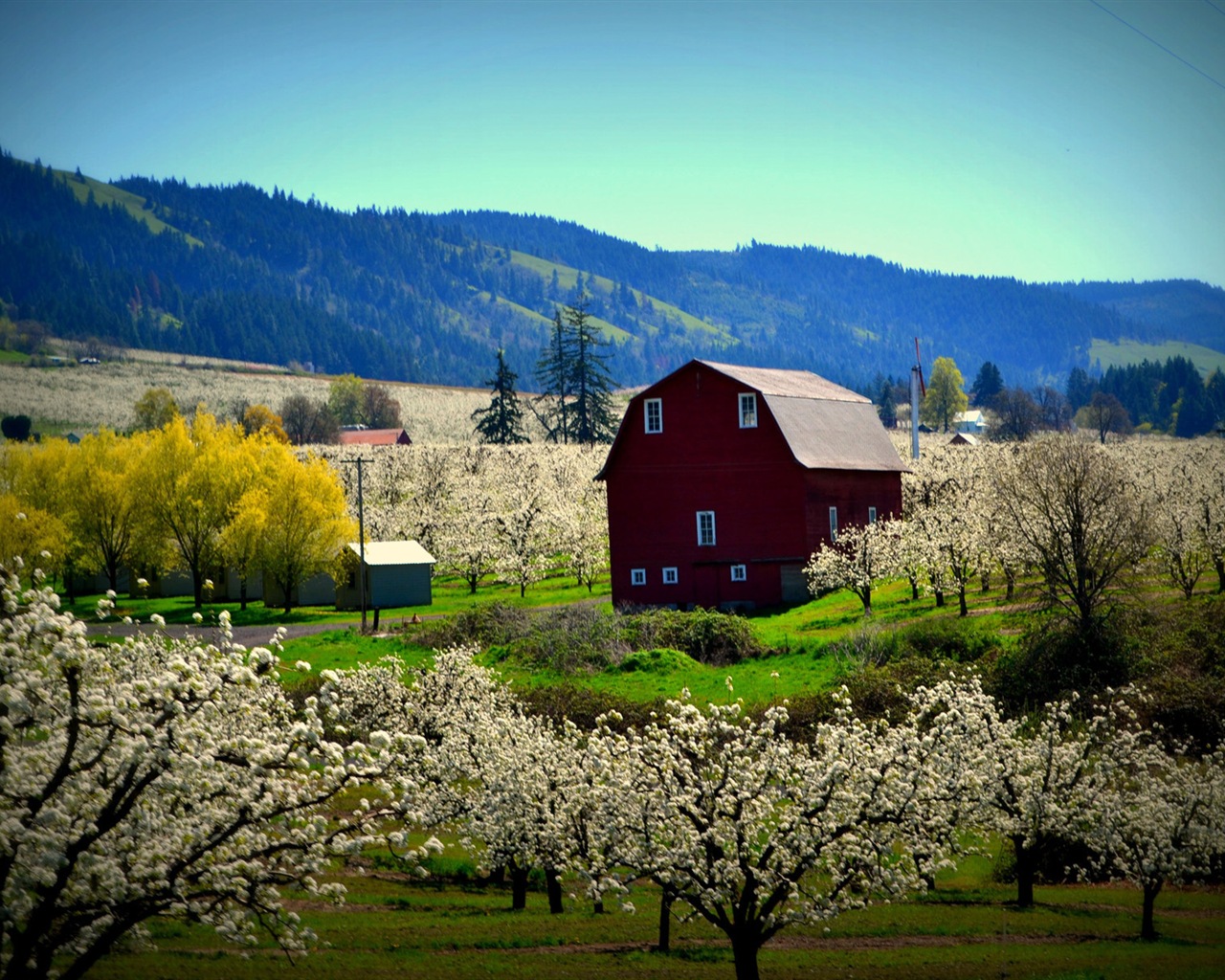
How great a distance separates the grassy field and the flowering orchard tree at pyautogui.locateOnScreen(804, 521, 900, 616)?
2030 centimetres

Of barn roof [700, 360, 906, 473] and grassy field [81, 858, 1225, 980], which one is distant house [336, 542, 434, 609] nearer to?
barn roof [700, 360, 906, 473]

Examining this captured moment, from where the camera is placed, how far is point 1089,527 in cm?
3641

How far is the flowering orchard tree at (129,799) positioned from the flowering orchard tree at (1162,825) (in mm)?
14983

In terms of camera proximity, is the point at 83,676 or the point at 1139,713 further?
the point at 1139,713

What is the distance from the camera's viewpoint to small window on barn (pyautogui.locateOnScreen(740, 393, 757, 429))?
51.0 metres

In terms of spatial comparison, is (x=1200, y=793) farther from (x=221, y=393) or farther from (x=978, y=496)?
(x=221, y=393)

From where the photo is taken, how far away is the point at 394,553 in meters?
59.8

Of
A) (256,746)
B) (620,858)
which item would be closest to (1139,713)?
(620,858)

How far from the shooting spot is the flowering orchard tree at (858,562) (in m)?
44.9

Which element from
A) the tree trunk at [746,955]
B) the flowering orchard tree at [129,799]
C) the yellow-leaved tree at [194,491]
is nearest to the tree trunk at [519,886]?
the tree trunk at [746,955]

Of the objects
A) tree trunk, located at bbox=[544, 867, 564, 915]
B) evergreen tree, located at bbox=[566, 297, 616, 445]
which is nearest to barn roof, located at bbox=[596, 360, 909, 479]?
tree trunk, located at bbox=[544, 867, 564, 915]

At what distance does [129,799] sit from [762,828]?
859cm

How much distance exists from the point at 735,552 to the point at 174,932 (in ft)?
110

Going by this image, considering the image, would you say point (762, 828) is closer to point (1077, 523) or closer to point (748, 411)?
point (1077, 523)
